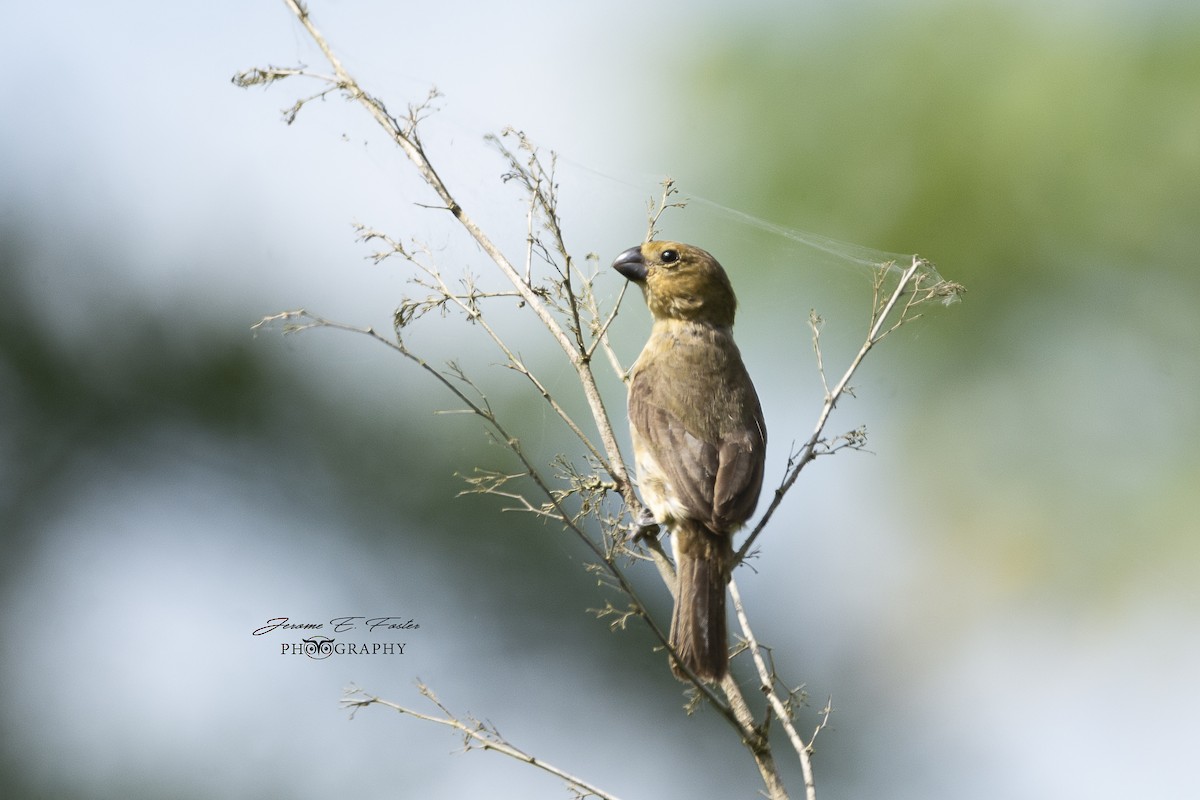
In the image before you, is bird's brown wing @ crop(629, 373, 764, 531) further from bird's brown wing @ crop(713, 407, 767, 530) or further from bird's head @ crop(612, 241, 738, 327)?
bird's head @ crop(612, 241, 738, 327)

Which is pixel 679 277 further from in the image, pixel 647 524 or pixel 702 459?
pixel 647 524

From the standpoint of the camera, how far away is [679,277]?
5078mm

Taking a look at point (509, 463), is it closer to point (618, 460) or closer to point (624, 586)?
point (618, 460)

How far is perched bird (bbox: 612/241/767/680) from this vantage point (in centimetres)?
410

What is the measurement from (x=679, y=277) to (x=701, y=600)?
4.69 feet

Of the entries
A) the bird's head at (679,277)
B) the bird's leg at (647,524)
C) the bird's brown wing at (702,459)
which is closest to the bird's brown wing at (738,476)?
the bird's brown wing at (702,459)

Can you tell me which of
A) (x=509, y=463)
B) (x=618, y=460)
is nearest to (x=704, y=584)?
(x=618, y=460)

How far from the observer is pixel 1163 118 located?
11914 mm

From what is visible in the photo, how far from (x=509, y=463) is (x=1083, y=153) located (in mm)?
6598

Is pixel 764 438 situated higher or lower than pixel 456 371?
higher

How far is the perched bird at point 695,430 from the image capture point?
4098 mm

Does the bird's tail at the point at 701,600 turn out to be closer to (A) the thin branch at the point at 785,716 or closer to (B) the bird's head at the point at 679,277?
(A) the thin branch at the point at 785,716

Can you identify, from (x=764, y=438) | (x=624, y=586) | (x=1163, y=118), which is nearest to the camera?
(x=624, y=586)

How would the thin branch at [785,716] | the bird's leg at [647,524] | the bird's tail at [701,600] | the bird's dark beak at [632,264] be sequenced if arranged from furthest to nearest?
the bird's dark beak at [632,264] < the bird's leg at [647,524] < the bird's tail at [701,600] < the thin branch at [785,716]
